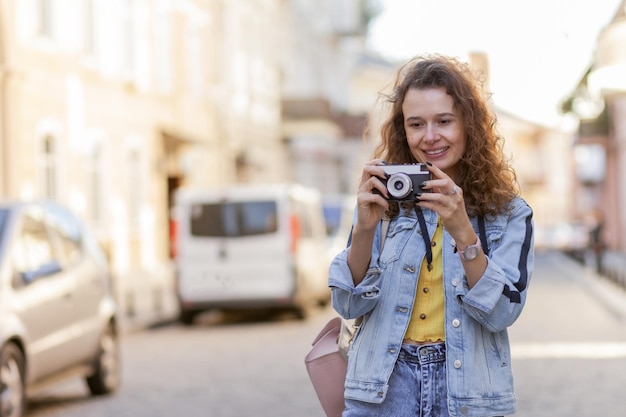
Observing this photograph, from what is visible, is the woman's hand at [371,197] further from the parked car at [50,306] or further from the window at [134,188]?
the window at [134,188]

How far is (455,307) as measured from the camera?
12.0 feet

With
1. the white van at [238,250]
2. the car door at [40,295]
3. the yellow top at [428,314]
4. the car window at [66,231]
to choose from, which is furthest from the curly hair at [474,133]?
the white van at [238,250]

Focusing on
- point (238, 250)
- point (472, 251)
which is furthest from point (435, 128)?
point (238, 250)

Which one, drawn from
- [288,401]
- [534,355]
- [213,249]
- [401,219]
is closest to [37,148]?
[213,249]

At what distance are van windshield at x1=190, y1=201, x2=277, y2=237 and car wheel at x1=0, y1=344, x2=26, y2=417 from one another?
33.3 feet

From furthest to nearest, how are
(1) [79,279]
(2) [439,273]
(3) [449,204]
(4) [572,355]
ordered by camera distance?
(4) [572,355] → (1) [79,279] → (2) [439,273] → (3) [449,204]

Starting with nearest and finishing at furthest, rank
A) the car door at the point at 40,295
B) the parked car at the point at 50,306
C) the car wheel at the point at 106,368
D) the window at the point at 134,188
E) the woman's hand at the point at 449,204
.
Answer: the woman's hand at the point at 449,204 → the parked car at the point at 50,306 → the car door at the point at 40,295 → the car wheel at the point at 106,368 → the window at the point at 134,188

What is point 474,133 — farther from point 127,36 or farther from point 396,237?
point 127,36

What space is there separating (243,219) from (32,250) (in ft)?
30.7

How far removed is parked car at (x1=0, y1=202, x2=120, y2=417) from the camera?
898cm

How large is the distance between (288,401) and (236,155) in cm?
2851

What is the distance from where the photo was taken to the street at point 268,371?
10.2 m

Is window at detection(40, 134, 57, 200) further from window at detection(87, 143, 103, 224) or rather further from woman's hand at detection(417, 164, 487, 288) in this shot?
woman's hand at detection(417, 164, 487, 288)

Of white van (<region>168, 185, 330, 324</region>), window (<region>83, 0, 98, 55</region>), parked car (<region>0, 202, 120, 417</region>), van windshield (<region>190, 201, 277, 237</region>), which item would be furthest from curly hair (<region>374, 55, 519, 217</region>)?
window (<region>83, 0, 98, 55</region>)
